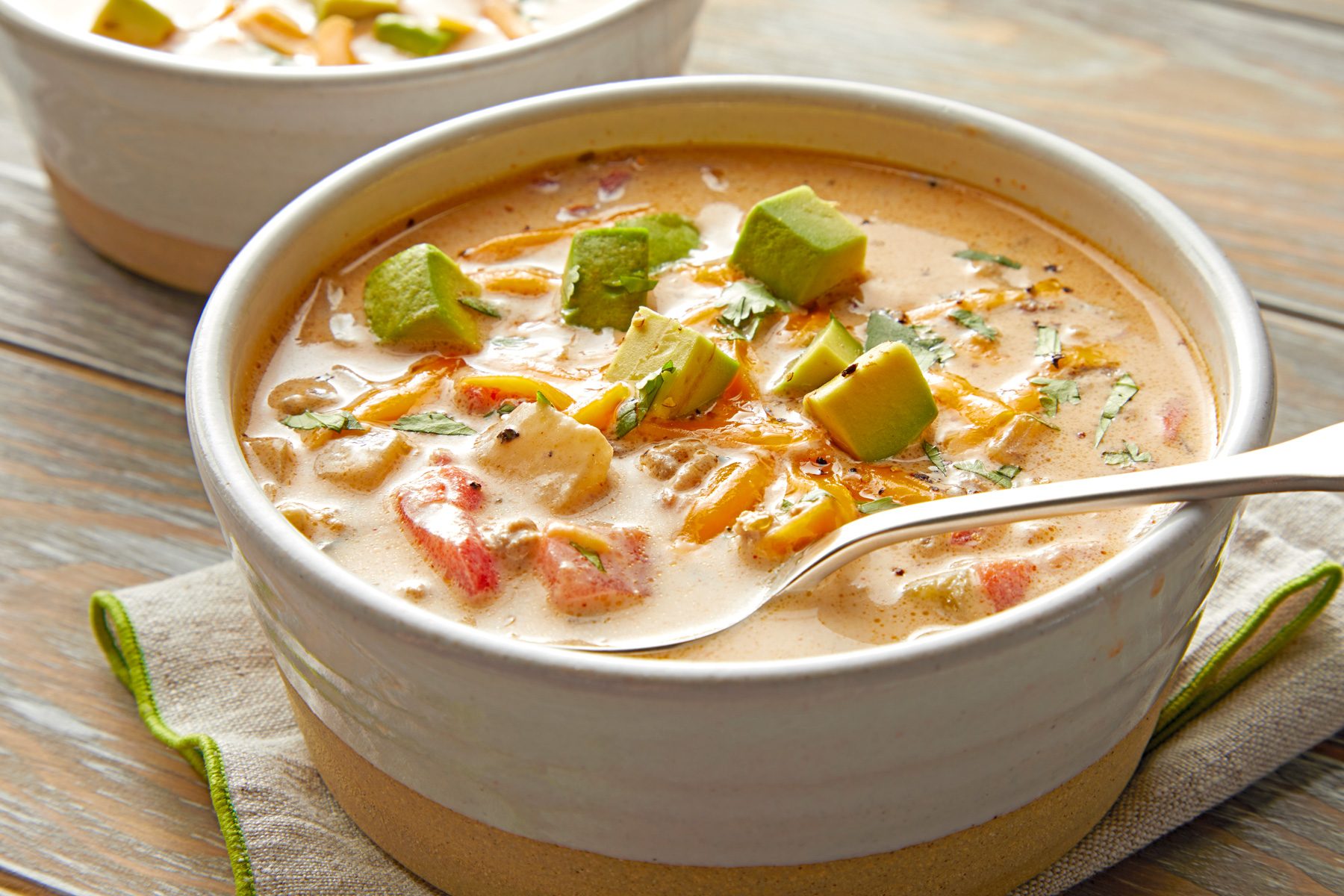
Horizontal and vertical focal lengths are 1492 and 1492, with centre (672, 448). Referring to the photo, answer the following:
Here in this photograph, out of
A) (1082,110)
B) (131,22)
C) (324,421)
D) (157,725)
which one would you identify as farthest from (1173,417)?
(131,22)

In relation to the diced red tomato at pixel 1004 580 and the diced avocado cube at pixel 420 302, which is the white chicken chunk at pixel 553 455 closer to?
the diced avocado cube at pixel 420 302

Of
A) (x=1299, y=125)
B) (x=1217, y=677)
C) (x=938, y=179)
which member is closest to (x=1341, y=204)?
(x=1299, y=125)

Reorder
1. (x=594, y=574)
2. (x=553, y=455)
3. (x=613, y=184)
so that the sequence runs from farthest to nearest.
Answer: (x=613, y=184) → (x=553, y=455) → (x=594, y=574)

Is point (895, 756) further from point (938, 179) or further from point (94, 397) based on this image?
point (94, 397)

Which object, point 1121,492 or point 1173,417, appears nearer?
point 1121,492

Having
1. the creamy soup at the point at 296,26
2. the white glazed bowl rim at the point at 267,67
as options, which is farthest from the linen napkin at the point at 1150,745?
the creamy soup at the point at 296,26

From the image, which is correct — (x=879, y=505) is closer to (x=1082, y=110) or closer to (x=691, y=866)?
(x=691, y=866)

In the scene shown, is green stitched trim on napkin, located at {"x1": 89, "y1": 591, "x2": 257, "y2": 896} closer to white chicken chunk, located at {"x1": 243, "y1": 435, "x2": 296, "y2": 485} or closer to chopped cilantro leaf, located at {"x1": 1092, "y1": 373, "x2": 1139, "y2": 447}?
white chicken chunk, located at {"x1": 243, "y1": 435, "x2": 296, "y2": 485}
